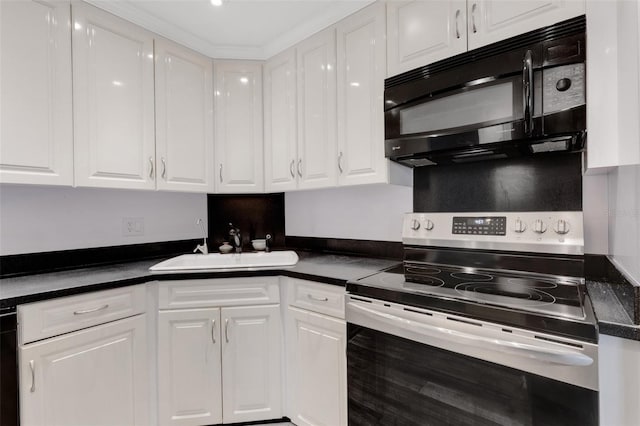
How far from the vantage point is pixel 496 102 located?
48.6 inches

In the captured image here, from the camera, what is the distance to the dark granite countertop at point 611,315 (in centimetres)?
79

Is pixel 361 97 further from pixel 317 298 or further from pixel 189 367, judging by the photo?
pixel 189 367

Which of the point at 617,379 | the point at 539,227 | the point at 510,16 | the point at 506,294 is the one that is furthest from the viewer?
the point at 539,227

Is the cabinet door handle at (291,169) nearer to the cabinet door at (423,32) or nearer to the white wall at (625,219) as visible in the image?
the cabinet door at (423,32)

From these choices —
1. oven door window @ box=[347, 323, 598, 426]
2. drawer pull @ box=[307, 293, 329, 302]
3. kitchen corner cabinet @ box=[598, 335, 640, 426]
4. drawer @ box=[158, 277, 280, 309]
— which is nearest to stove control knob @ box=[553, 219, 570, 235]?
kitchen corner cabinet @ box=[598, 335, 640, 426]

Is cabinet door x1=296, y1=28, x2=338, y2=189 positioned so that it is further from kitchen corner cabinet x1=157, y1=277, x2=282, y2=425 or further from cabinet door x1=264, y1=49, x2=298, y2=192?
kitchen corner cabinet x1=157, y1=277, x2=282, y2=425

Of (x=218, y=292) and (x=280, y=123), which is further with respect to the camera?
(x=280, y=123)

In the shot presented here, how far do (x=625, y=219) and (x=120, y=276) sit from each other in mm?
2129

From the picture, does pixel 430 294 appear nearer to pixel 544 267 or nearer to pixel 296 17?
pixel 544 267

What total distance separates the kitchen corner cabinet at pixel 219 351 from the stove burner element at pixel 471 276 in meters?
0.92

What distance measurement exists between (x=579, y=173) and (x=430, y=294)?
901 mm

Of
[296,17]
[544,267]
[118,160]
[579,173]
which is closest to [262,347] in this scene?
[118,160]

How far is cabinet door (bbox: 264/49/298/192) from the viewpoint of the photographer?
201 cm

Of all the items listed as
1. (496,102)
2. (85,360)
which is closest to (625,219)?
(496,102)
